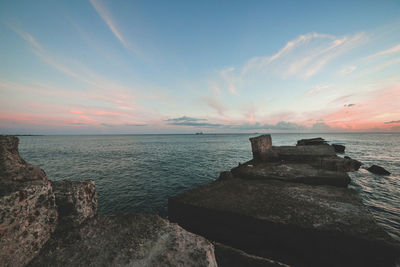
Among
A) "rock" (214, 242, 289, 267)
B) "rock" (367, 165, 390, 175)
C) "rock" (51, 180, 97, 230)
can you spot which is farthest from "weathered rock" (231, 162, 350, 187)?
"rock" (367, 165, 390, 175)

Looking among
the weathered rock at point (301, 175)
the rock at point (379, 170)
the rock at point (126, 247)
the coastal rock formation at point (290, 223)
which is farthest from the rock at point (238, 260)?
the rock at point (379, 170)

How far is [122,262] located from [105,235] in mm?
616

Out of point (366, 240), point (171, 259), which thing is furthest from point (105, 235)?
point (366, 240)

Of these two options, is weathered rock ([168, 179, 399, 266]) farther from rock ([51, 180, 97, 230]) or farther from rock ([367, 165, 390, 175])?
rock ([367, 165, 390, 175])

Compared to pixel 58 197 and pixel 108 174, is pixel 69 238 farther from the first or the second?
pixel 108 174

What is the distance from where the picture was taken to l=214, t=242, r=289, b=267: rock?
6.86 feet

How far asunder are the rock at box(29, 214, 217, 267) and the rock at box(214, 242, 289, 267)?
37 centimetres

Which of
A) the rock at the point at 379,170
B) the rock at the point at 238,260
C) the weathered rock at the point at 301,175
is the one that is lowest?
the rock at the point at 379,170

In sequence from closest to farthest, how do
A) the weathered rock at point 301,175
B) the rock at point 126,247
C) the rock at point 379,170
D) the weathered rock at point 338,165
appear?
the rock at point 126,247, the weathered rock at point 301,175, the weathered rock at point 338,165, the rock at point 379,170

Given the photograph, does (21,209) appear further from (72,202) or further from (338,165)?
(338,165)

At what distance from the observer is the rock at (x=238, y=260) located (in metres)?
2.09

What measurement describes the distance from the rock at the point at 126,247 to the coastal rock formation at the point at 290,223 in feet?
2.29

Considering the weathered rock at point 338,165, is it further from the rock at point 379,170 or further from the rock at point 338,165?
the rock at point 379,170

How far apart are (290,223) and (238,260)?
1.32 meters
